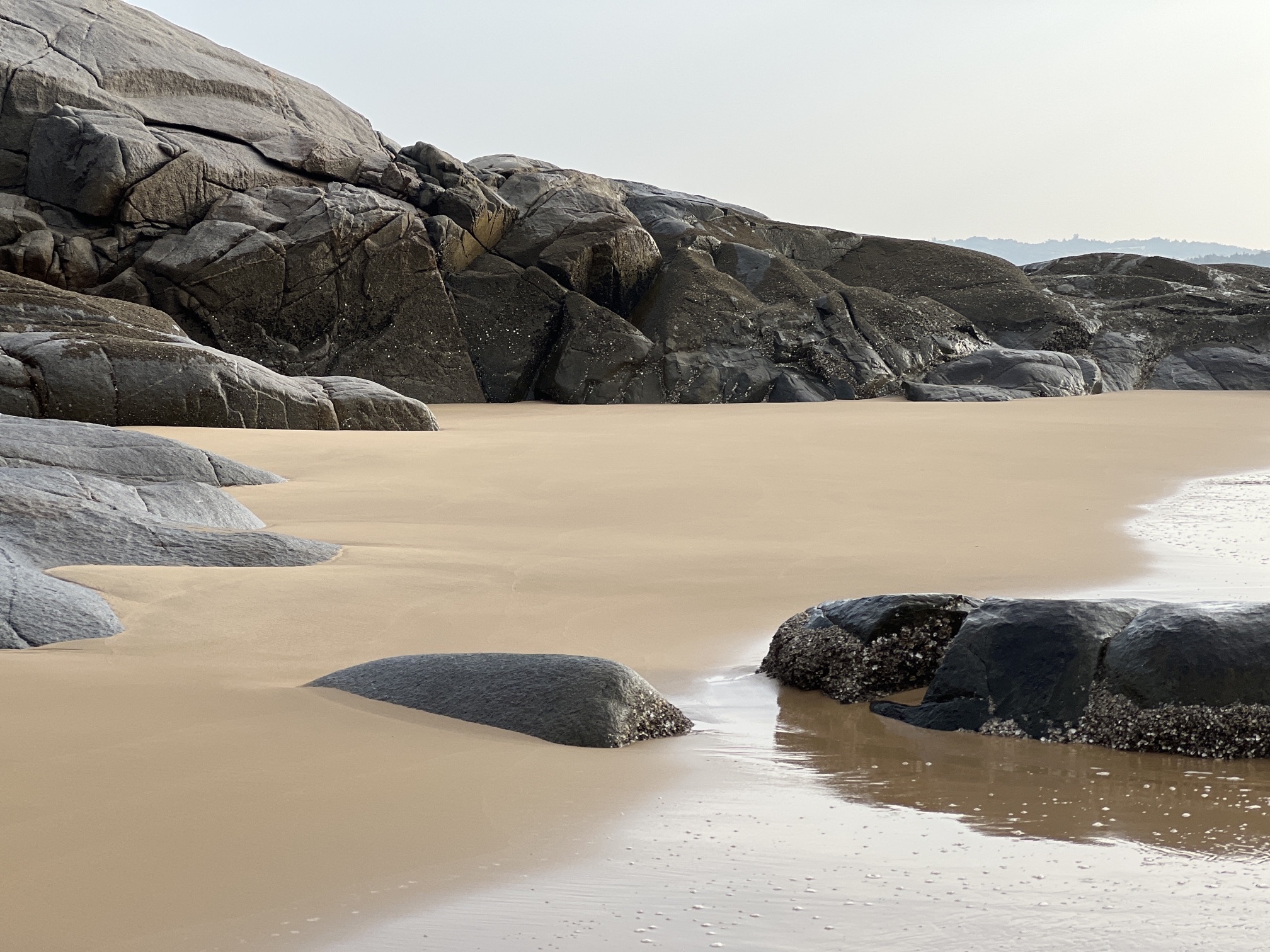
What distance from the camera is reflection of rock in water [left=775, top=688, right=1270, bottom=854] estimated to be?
2.58 meters

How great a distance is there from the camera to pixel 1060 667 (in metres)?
3.44

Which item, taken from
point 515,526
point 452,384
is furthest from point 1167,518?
point 452,384

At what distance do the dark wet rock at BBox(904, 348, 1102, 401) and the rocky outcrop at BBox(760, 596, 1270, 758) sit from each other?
12.8m

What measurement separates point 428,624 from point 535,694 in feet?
3.89

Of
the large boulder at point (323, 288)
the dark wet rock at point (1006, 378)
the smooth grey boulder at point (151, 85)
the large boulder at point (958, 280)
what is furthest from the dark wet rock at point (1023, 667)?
the large boulder at point (958, 280)

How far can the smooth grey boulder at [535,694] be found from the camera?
3172 millimetres

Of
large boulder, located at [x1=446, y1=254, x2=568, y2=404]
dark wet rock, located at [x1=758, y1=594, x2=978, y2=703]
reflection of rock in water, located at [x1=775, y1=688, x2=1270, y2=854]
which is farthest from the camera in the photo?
large boulder, located at [x1=446, y1=254, x2=568, y2=404]

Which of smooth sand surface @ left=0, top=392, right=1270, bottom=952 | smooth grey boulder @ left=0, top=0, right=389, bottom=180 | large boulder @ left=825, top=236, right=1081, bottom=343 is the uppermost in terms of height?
smooth grey boulder @ left=0, top=0, right=389, bottom=180

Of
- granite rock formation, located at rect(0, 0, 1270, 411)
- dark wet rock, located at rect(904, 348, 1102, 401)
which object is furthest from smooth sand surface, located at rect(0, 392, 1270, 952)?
dark wet rock, located at rect(904, 348, 1102, 401)

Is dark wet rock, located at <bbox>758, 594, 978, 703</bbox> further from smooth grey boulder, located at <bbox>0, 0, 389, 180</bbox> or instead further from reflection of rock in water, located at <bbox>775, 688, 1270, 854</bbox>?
smooth grey boulder, located at <bbox>0, 0, 389, 180</bbox>

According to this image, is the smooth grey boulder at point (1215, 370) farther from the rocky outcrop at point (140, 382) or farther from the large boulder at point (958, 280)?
the rocky outcrop at point (140, 382)

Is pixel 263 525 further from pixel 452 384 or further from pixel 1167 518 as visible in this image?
pixel 452 384

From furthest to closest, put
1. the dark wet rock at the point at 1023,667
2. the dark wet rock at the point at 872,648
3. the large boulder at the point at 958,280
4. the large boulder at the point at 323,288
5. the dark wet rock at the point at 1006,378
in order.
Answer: the large boulder at the point at 958,280 < the dark wet rock at the point at 1006,378 < the large boulder at the point at 323,288 < the dark wet rock at the point at 872,648 < the dark wet rock at the point at 1023,667

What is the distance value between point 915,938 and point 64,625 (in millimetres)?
2915
